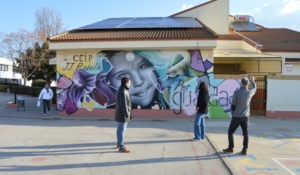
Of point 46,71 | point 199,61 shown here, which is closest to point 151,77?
point 199,61

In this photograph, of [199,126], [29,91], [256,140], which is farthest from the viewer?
[29,91]

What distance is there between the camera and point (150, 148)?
7109 millimetres

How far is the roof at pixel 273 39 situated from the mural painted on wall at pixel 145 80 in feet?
18.7

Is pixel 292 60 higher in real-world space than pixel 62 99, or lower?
higher

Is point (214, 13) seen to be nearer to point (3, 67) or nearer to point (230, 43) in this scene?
point (230, 43)

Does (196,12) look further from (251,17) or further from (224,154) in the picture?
(224,154)

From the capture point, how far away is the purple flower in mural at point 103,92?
12906 millimetres

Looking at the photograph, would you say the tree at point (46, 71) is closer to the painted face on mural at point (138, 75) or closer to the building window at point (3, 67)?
the building window at point (3, 67)

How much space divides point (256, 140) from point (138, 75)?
640 cm

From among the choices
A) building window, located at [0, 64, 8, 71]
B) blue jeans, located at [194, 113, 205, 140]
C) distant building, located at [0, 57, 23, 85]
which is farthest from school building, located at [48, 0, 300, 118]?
building window, located at [0, 64, 8, 71]

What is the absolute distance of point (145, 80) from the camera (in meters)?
12.7

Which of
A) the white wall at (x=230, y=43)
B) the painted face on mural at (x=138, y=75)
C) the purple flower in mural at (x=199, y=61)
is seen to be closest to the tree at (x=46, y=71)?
the white wall at (x=230, y=43)

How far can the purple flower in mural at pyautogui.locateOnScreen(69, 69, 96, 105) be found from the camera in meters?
13.0

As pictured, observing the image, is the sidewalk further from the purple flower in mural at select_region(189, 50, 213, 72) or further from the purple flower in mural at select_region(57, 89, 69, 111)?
the purple flower in mural at select_region(189, 50, 213, 72)
